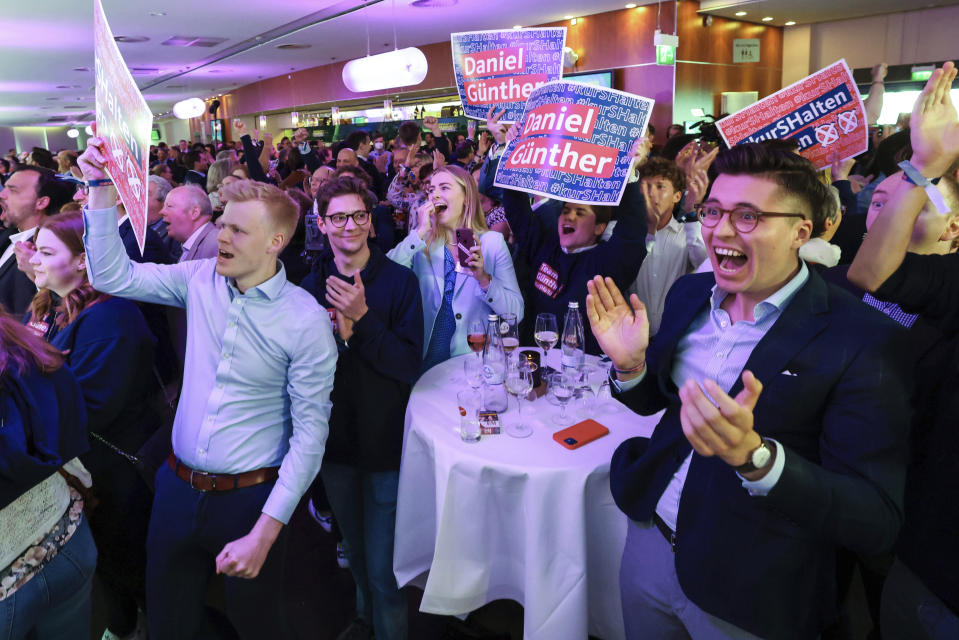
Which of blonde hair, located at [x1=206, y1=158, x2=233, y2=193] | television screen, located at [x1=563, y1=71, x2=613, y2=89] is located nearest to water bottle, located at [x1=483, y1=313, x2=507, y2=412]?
blonde hair, located at [x1=206, y1=158, x2=233, y2=193]

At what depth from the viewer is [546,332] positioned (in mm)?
2391

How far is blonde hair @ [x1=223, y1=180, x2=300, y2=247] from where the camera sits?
1858mm

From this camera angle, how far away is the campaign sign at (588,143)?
2.41m

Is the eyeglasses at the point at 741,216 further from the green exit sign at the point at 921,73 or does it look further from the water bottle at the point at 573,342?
the green exit sign at the point at 921,73

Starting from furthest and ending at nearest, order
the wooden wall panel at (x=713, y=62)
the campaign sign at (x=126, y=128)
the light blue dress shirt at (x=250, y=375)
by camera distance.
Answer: the wooden wall panel at (x=713, y=62), the light blue dress shirt at (x=250, y=375), the campaign sign at (x=126, y=128)

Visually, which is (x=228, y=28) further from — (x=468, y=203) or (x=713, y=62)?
(x=468, y=203)

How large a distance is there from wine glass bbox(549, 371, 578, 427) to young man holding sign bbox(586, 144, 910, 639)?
399 mm

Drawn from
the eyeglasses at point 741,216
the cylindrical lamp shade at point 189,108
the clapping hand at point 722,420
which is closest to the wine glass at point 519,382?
the eyeglasses at point 741,216

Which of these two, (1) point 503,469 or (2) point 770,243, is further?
(1) point 503,469

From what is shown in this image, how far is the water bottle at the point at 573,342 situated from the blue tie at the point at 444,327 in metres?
0.60

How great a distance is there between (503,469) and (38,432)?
1.26 meters

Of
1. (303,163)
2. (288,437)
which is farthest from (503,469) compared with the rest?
(303,163)

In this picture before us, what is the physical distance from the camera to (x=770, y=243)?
1370 mm

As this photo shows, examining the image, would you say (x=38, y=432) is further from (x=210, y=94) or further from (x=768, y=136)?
(x=210, y=94)
